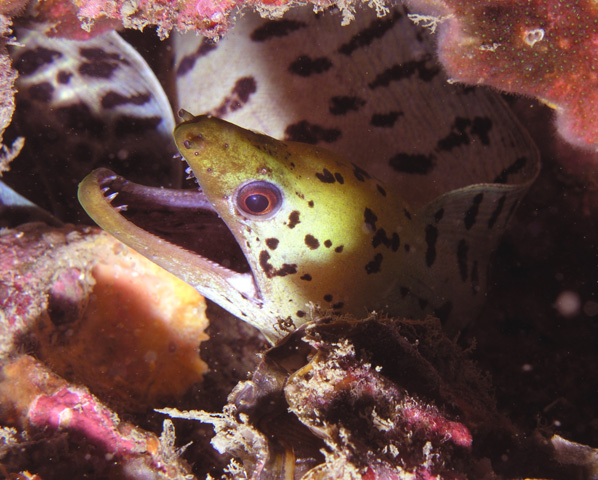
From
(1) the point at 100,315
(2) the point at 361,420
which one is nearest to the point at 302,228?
(2) the point at 361,420

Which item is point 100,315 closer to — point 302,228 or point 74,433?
point 74,433

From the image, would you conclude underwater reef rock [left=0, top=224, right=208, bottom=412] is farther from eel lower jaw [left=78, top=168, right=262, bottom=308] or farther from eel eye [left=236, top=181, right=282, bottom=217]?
eel eye [left=236, top=181, right=282, bottom=217]

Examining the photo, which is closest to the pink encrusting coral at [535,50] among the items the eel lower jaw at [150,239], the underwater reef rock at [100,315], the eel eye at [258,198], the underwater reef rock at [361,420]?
the eel eye at [258,198]

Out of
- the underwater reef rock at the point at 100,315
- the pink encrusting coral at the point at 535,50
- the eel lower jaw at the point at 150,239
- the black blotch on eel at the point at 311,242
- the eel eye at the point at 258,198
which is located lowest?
the underwater reef rock at the point at 100,315

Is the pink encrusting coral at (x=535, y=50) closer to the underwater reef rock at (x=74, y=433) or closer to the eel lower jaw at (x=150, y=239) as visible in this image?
the eel lower jaw at (x=150, y=239)

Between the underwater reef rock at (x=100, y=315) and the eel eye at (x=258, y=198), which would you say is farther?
the underwater reef rock at (x=100, y=315)

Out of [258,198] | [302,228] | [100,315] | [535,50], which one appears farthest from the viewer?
[100,315]

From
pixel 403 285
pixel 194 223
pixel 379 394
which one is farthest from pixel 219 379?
pixel 379 394

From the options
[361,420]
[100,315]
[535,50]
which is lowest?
[100,315]
